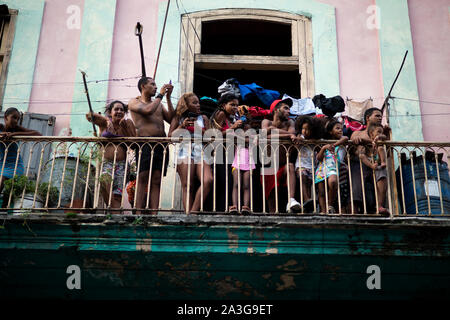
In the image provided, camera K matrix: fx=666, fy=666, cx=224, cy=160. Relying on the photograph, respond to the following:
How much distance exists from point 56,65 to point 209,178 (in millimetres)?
3439

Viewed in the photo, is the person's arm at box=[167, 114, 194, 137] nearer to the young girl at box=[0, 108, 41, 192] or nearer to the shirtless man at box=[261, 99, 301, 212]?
the shirtless man at box=[261, 99, 301, 212]

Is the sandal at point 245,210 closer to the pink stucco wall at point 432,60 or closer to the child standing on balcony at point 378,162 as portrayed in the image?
the child standing on balcony at point 378,162

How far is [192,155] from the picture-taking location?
7.72 m

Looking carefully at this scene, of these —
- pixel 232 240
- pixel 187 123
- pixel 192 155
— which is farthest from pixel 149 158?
pixel 232 240

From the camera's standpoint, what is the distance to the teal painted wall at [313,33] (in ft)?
31.4

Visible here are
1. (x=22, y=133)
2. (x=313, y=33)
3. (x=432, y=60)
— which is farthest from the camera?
(x=313, y=33)

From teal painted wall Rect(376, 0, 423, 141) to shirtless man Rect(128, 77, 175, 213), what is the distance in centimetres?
325

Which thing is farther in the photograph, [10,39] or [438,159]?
[10,39]

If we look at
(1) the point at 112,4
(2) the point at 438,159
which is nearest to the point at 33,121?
(1) the point at 112,4

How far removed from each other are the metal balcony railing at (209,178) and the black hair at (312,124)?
0.16m

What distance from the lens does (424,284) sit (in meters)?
7.23

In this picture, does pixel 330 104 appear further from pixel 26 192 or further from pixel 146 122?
pixel 26 192

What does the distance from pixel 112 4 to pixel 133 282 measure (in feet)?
15.5
